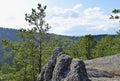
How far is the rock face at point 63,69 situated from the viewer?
18.7 meters

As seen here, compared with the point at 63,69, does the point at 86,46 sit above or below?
below

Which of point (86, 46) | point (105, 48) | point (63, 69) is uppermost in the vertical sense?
point (63, 69)

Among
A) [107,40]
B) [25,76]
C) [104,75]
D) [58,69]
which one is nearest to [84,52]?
[107,40]

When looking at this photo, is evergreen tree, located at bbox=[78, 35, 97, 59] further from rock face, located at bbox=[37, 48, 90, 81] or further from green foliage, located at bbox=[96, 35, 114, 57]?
rock face, located at bbox=[37, 48, 90, 81]

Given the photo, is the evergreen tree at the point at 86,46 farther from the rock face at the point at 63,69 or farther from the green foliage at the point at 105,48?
the rock face at the point at 63,69

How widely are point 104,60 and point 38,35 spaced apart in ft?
66.3

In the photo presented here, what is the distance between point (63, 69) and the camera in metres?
20.5

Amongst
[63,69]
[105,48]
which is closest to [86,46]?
[105,48]

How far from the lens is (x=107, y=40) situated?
98062 millimetres

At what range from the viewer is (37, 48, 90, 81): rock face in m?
18.7

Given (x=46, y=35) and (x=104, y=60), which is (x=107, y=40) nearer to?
(x=46, y=35)

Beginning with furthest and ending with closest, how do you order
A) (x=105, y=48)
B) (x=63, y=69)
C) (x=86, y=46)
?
1. (x=105, y=48)
2. (x=86, y=46)
3. (x=63, y=69)

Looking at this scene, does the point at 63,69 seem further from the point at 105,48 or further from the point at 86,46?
the point at 105,48

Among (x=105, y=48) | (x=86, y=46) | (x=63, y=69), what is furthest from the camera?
(x=105, y=48)
